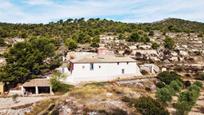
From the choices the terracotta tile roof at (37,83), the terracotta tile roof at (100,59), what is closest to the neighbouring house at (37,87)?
the terracotta tile roof at (37,83)

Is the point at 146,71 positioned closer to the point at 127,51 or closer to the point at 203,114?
the point at 127,51

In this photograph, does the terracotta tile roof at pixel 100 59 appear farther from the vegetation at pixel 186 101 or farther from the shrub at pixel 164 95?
the vegetation at pixel 186 101

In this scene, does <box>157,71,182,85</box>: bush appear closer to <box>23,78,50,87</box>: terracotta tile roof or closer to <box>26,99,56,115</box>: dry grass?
<box>23,78,50,87</box>: terracotta tile roof

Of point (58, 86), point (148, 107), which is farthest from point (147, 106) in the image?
point (58, 86)

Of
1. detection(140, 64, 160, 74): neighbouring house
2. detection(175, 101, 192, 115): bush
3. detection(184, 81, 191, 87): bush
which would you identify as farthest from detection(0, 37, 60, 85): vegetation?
detection(175, 101, 192, 115): bush

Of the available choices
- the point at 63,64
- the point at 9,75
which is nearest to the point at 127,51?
the point at 63,64

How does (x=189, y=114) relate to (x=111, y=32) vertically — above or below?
below

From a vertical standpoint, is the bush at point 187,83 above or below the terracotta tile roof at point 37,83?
below
